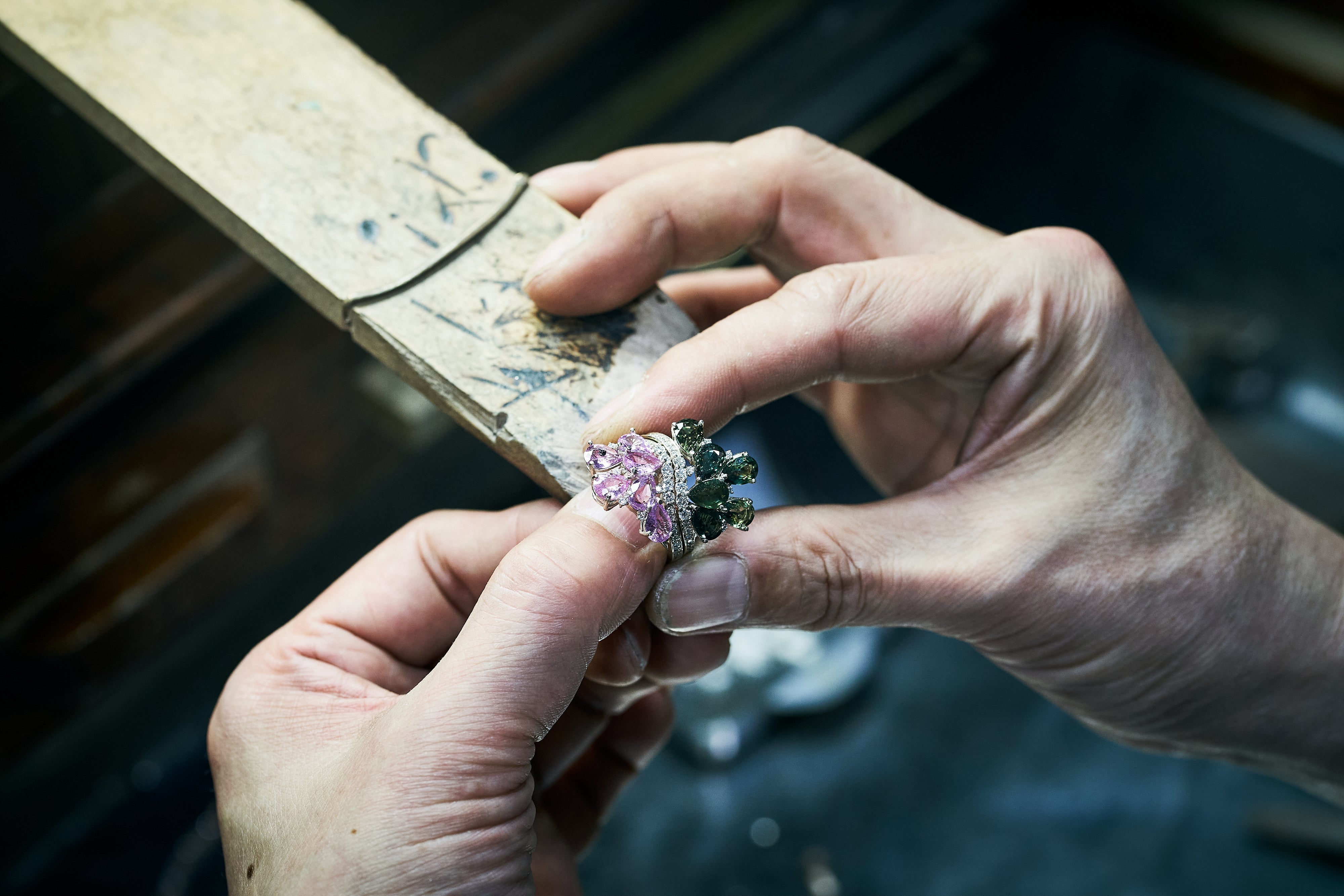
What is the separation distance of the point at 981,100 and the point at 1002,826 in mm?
1206

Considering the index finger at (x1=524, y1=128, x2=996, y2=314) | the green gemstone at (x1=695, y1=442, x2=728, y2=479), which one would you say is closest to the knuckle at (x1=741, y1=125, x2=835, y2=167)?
the index finger at (x1=524, y1=128, x2=996, y2=314)

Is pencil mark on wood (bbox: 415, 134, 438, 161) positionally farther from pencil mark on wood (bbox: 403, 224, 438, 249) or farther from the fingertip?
the fingertip

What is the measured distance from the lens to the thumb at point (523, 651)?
26.2 inches

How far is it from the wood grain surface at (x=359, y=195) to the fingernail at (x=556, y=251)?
2cm

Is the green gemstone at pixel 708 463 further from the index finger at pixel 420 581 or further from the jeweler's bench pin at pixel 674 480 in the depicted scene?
the index finger at pixel 420 581

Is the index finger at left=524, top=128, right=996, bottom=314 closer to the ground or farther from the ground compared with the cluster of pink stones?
closer to the ground

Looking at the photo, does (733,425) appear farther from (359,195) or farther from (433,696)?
(433,696)

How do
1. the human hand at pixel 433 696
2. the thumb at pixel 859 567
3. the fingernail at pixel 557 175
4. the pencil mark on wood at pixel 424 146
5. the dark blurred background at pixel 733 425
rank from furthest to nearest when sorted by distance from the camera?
the dark blurred background at pixel 733 425 < the fingernail at pixel 557 175 < the pencil mark on wood at pixel 424 146 < the thumb at pixel 859 567 < the human hand at pixel 433 696

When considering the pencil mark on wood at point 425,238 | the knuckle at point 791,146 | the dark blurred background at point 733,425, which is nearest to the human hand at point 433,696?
the pencil mark on wood at point 425,238

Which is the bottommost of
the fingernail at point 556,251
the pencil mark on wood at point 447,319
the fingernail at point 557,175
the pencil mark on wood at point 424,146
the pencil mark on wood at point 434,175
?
the fingernail at point 557,175

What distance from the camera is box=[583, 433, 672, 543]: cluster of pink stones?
2.22 feet

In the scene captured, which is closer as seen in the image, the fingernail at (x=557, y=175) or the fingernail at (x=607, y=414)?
the fingernail at (x=607, y=414)

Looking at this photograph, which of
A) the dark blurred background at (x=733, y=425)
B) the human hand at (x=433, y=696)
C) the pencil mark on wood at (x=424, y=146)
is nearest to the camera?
the human hand at (x=433, y=696)

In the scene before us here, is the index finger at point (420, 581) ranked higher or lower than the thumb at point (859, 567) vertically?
higher
